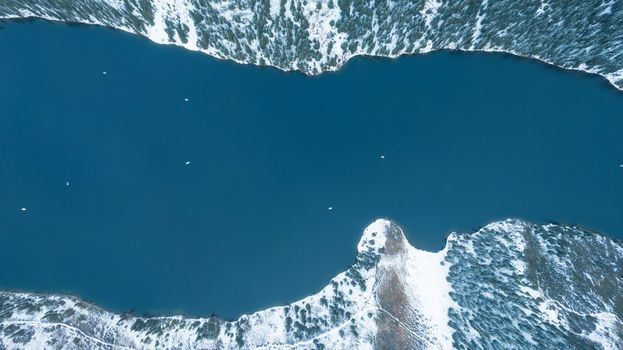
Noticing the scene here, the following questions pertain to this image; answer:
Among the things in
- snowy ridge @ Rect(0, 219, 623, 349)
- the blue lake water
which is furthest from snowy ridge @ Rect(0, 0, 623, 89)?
snowy ridge @ Rect(0, 219, 623, 349)

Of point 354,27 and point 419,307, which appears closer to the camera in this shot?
point 419,307

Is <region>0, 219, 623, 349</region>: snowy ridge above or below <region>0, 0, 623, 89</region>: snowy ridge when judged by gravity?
below

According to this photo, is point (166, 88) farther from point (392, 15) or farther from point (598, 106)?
point (598, 106)

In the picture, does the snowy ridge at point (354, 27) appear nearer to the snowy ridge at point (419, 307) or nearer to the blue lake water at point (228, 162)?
the blue lake water at point (228, 162)

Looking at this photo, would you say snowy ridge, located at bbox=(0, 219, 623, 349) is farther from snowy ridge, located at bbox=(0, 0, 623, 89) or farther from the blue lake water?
snowy ridge, located at bbox=(0, 0, 623, 89)

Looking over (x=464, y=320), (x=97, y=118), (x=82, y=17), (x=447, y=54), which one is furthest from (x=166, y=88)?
(x=464, y=320)
